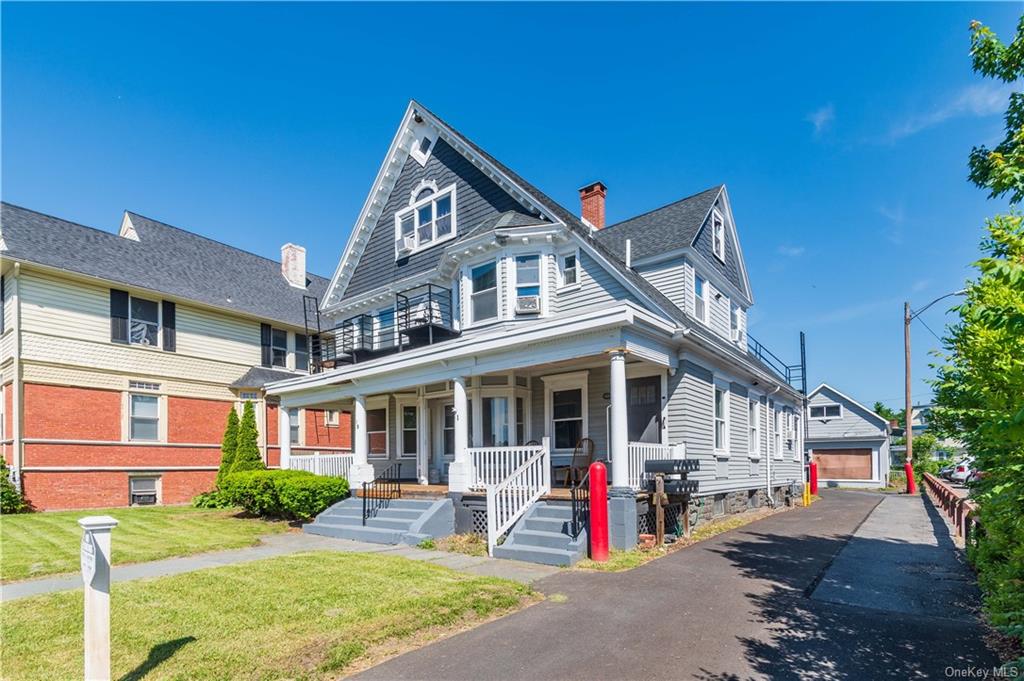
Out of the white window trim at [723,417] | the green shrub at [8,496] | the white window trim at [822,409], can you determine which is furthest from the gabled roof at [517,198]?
the white window trim at [822,409]

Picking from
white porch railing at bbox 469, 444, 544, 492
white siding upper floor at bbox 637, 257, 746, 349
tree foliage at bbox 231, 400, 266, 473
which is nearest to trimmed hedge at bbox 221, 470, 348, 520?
tree foliage at bbox 231, 400, 266, 473

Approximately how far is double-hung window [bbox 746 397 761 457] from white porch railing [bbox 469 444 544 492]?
761cm

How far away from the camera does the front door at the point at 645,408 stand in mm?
13164

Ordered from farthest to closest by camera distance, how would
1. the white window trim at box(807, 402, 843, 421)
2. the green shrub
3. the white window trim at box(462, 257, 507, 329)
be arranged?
the white window trim at box(807, 402, 843, 421)
the green shrub
the white window trim at box(462, 257, 507, 329)

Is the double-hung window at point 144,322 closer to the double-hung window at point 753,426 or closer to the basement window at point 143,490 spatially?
the basement window at point 143,490

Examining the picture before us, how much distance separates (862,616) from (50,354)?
21.6 m

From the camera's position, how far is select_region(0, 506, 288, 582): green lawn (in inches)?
388

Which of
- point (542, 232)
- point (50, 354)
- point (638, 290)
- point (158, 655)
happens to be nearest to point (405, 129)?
point (542, 232)

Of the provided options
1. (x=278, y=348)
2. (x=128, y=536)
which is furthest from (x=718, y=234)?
(x=278, y=348)

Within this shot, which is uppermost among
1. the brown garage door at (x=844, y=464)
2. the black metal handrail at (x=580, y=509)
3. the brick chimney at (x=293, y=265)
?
the brick chimney at (x=293, y=265)

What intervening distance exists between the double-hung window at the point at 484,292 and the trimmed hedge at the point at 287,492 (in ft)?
18.5

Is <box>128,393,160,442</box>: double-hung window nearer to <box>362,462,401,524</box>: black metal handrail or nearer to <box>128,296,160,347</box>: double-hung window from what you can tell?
<box>128,296,160,347</box>: double-hung window

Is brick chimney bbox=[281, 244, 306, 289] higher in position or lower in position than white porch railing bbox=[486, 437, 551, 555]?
higher

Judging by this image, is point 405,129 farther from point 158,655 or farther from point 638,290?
point 158,655
